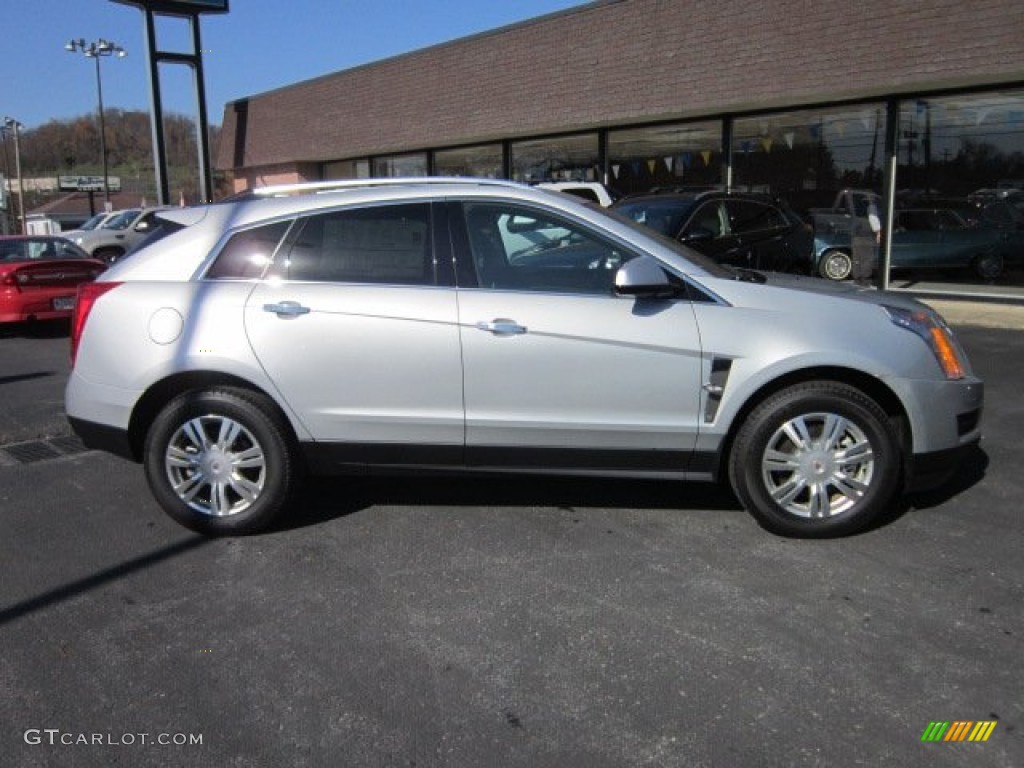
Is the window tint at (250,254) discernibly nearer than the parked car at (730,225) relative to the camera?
Yes

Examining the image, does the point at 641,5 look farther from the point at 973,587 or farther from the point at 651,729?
→ the point at 651,729

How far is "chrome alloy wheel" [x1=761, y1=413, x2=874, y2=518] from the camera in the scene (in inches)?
156

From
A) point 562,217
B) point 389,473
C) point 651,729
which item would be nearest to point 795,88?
point 562,217

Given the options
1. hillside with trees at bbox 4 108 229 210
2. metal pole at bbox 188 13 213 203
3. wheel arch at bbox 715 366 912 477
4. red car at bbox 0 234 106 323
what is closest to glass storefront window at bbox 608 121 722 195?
red car at bbox 0 234 106 323

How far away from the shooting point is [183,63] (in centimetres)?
2647

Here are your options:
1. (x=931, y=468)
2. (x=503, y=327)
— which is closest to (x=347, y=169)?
(x=503, y=327)

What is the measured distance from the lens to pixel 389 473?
4.26 m

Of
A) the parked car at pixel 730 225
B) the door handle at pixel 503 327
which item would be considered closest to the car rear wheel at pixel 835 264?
the parked car at pixel 730 225

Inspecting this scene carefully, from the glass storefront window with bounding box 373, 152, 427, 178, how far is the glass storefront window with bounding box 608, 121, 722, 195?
6.23 metres

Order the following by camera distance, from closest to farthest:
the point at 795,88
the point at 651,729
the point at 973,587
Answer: the point at 651,729 < the point at 973,587 < the point at 795,88

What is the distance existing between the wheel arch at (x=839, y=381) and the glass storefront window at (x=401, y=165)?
59.0ft

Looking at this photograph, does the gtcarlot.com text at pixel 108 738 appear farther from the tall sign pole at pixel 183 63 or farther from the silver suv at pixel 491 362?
the tall sign pole at pixel 183 63

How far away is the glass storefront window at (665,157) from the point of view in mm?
15117

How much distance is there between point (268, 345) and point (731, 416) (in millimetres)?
2241
